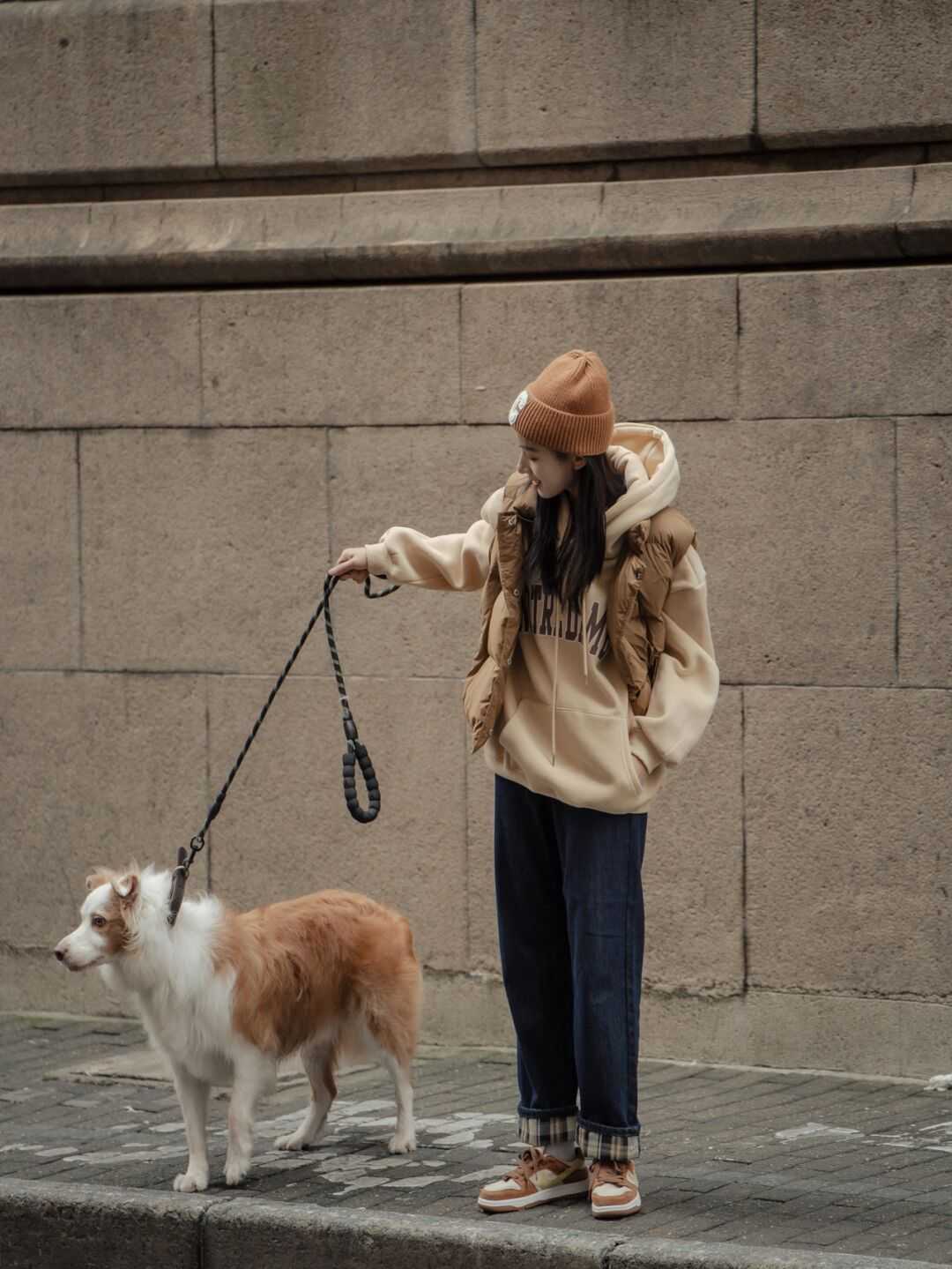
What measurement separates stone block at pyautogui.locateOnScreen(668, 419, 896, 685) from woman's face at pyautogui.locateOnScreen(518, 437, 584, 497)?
77.7 inches

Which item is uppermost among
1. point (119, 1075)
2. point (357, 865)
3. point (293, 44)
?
point (293, 44)

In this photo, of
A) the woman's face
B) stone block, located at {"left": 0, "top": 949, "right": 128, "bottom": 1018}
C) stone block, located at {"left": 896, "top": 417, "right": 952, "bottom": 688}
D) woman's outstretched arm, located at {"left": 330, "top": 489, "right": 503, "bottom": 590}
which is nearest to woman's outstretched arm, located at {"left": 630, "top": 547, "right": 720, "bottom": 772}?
the woman's face

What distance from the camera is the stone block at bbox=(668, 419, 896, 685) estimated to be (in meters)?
6.74

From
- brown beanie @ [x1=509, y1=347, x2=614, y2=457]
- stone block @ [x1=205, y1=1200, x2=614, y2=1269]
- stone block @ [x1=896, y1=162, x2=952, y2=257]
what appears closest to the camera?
stone block @ [x1=205, y1=1200, x2=614, y2=1269]

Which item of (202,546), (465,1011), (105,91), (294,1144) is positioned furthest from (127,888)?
(105,91)

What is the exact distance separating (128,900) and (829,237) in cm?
318

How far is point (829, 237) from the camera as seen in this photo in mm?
6793

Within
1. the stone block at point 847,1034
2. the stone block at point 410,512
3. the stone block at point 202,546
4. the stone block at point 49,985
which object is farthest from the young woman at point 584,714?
the stone block at point 49,985

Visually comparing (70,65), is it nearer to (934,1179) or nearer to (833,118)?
(833,118)

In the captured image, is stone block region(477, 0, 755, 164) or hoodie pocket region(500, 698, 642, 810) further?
stone block region(477, 0, 755, 164)

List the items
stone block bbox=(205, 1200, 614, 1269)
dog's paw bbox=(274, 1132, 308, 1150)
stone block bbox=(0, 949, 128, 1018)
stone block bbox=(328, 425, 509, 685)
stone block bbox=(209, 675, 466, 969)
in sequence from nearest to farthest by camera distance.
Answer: stone block bbox=(205, 1200, 614, 1269), dog's paw bbox=(274, 1132, 308, 1150), stone block bbox=(328, 425, 509, 685), stone block bbox=(209, 675, 466, 969), stone block bbox=(0, 949, 128, 1018)

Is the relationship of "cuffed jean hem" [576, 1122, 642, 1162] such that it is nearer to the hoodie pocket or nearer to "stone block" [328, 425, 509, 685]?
the hoodie pocket

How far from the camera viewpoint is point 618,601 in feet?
16.4

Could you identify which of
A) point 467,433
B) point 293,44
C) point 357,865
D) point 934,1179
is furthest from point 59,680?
point 934,1179
